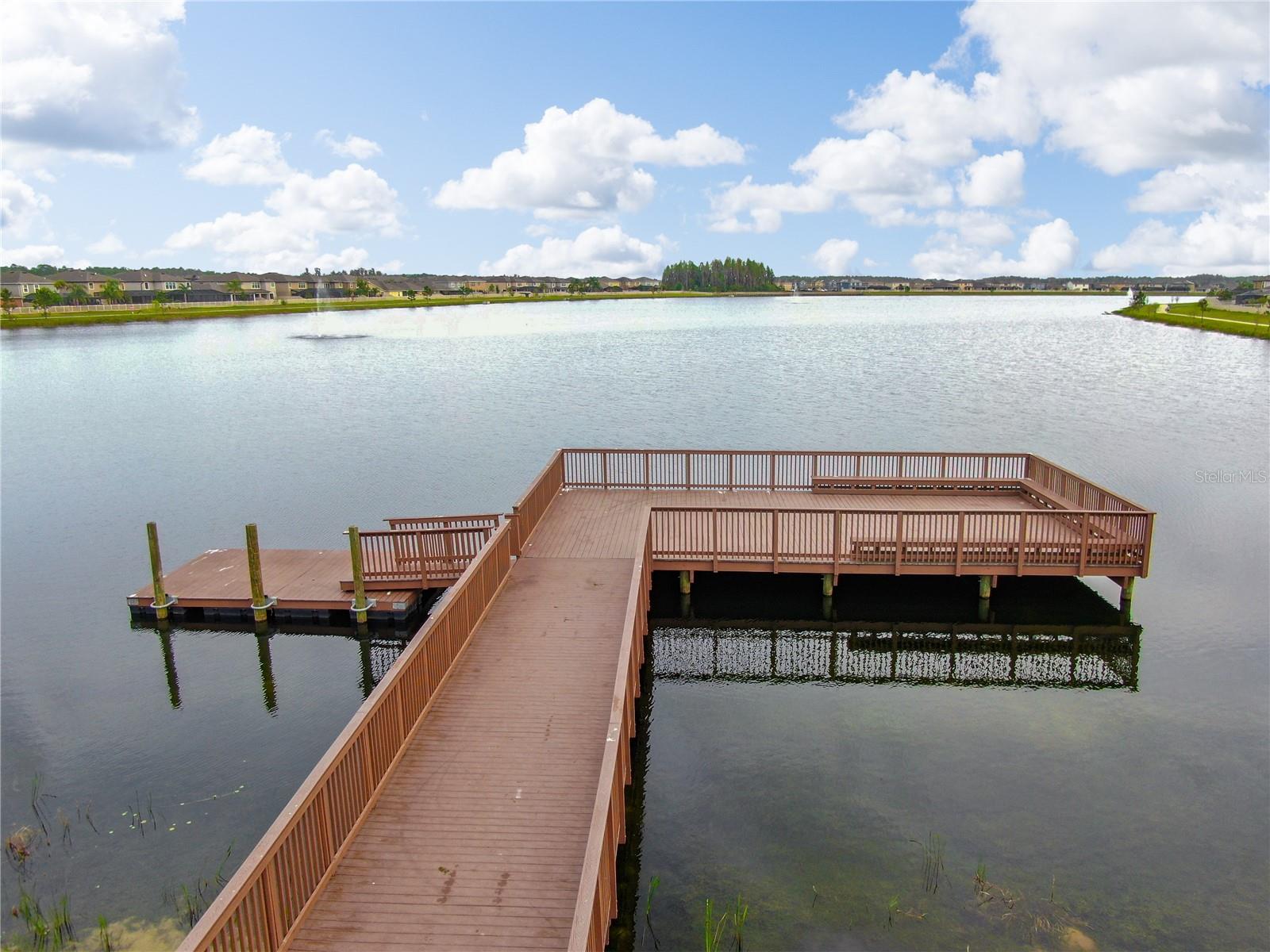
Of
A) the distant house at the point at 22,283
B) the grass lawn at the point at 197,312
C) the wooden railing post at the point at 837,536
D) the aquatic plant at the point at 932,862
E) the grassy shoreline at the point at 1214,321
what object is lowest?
the aquatic plant at the point at 932,862

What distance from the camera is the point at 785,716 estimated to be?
12.9 m

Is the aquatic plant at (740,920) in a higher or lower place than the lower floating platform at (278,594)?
lower

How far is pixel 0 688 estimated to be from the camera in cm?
1411

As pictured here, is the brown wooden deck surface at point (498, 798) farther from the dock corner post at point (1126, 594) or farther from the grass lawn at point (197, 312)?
the grass lawn at point (197, 312)

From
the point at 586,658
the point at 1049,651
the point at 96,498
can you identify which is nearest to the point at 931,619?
the point at 1049,651

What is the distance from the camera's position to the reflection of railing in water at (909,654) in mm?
14219

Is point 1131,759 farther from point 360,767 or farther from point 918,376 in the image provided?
point 918,376

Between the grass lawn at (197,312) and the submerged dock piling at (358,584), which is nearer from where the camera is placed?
the submerged dock piling at (358,584)

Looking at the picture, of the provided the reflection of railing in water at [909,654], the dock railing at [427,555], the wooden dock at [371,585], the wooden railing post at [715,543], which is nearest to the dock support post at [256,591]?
the wooden dock at [371,585]

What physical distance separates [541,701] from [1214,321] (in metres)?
109

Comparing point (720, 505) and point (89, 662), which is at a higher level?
point (720, 505)

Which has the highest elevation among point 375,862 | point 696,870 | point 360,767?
point 360,767

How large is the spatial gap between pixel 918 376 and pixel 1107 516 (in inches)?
1533

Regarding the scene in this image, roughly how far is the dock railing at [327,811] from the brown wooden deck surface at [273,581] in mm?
5960
